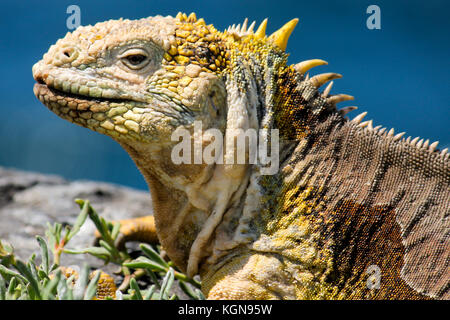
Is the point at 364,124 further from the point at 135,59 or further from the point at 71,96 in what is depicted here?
the point at 71,96

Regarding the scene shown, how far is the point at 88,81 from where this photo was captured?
2.56m

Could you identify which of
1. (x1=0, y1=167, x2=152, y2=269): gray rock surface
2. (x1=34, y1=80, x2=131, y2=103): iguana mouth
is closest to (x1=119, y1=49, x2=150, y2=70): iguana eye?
(x1=34, y1=80, x2=131, y2=103): iguana mouth

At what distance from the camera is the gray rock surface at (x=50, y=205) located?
4.48 meters

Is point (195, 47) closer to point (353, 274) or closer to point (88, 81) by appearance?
point (88, 81)

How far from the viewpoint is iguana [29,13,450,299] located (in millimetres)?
2564

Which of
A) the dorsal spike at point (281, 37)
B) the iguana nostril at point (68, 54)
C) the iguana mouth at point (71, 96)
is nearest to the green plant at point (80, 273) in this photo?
the iguana mouth at point (71, 96)

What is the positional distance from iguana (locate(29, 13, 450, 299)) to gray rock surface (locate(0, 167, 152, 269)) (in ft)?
5.97

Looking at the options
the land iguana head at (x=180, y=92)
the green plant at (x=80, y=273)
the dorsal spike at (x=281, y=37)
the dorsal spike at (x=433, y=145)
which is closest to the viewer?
the green plant at (x=80, y=273)

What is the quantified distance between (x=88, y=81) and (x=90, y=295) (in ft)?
3.52

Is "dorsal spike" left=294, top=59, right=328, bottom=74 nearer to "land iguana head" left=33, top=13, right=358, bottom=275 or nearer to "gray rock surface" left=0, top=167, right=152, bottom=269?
"land iguana head" left=33, top=13, right=358, bottom=275

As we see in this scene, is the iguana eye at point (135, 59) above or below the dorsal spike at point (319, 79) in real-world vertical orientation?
above

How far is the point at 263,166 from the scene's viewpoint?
8.68 ft

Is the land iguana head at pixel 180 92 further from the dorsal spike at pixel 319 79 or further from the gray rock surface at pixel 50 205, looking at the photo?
the gray rock surface at pixel 50 205

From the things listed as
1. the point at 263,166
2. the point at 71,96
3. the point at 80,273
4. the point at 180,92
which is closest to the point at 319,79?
the point at 263,166
